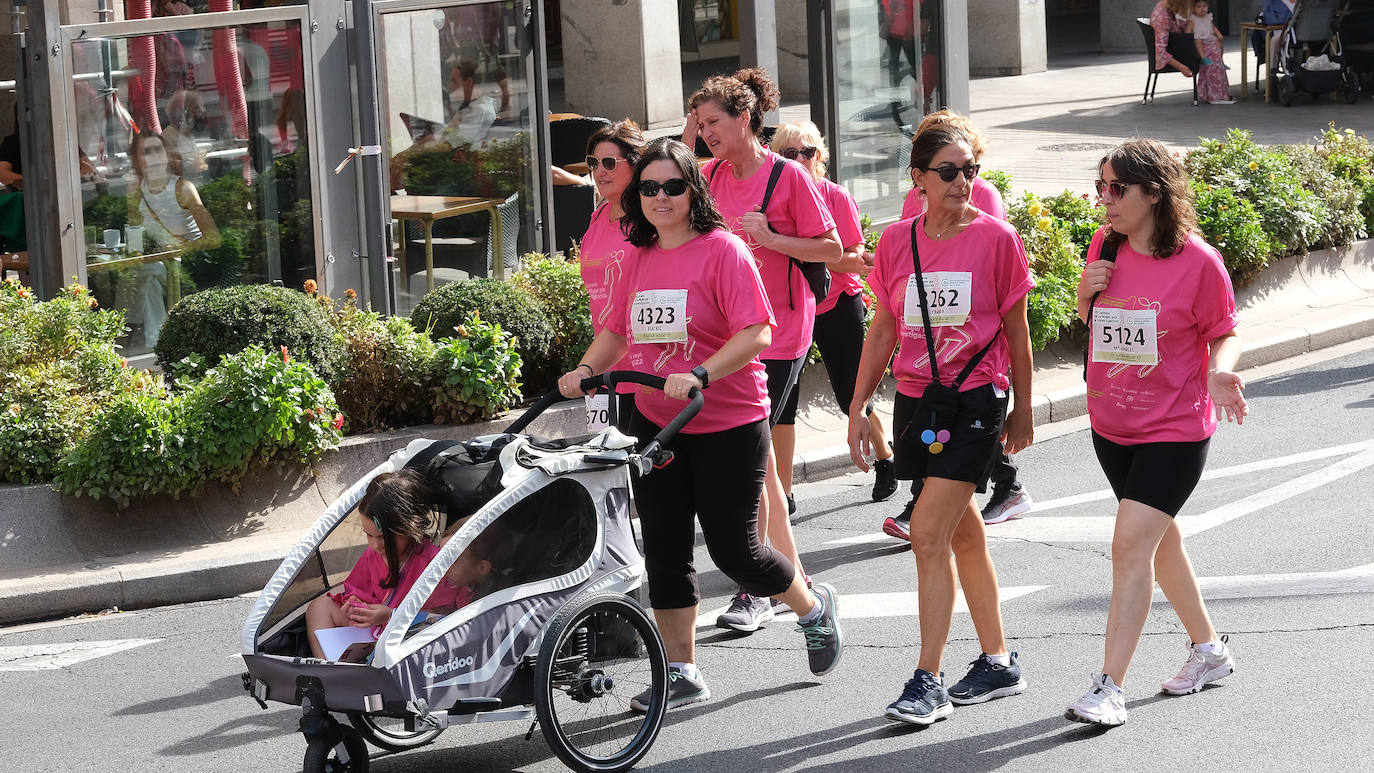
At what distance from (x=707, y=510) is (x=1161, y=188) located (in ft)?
5.50

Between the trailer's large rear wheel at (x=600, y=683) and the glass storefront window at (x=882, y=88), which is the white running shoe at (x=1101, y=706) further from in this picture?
the glass storefront window at (x=882, y=88)

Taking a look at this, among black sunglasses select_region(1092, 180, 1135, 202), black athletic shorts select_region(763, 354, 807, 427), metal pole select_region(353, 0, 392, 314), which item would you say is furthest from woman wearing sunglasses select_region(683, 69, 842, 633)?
metal pole select_region(353, 0, 392, 314)

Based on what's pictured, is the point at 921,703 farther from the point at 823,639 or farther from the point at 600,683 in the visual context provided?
the point at 600,683

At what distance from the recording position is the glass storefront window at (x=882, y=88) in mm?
12609

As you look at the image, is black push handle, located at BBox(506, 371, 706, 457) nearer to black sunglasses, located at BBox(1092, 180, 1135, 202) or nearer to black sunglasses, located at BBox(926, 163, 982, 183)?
black sunglasses, located at BBox(926, 163, 982, 183)

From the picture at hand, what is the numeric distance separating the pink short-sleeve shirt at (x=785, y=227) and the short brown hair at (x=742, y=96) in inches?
8.4

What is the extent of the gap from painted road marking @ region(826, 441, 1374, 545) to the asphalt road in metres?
0.02

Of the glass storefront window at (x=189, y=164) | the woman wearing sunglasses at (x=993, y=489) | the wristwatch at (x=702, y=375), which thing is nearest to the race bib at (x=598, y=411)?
the wristwatch at (x=702, y=375)

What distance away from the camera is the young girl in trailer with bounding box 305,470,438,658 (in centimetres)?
471

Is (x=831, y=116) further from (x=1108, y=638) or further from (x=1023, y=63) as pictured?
(x=1023, y=63)

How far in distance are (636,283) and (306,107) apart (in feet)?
17.6

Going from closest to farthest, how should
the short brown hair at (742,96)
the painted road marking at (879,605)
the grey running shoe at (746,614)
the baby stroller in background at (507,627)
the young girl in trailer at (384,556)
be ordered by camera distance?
the baby stroller in background at (507,627) < the young girl in trailer at (384,556) < the short brown hair at (742,96) < the grey running shoe at (746,614) < the painted road marking at (879,605)

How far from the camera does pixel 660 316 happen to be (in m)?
5.14

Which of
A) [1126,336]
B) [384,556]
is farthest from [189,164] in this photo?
[1126,336]
